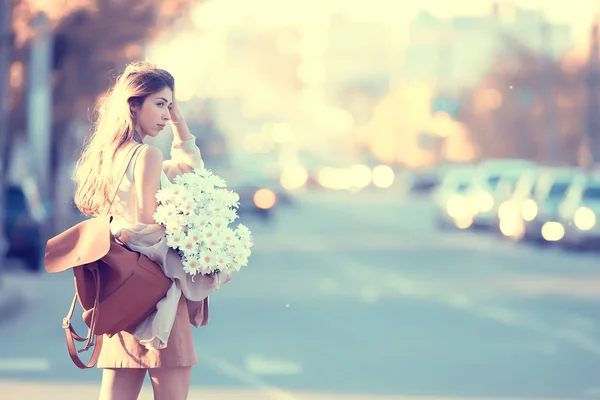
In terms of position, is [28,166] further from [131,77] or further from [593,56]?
[131,77]

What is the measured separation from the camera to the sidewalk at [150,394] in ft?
34.4

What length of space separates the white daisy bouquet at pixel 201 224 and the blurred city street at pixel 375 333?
4675 mm

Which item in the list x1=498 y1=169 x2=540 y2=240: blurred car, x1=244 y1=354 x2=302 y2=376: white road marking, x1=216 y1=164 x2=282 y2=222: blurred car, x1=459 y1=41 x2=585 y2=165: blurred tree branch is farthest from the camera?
x1=459 y1=41 x2=585 y2=165: blurred tree branch

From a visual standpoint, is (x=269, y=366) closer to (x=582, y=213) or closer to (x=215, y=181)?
(x=215, y=181)

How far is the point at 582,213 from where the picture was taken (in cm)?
3056

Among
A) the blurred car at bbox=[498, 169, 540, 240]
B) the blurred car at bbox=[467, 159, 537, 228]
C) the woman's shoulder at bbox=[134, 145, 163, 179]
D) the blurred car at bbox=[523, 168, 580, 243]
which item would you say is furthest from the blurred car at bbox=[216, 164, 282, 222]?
the woman's shoulder at bbox=[134, 145, 163, 179]

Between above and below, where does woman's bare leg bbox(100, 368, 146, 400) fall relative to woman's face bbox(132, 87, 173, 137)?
below

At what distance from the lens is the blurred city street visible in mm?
11180

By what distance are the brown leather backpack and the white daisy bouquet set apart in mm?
149

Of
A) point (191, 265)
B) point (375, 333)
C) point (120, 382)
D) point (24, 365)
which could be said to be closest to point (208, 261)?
point (191, 265)

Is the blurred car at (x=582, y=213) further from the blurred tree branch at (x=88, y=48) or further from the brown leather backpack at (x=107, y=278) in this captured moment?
the brown leather backpack at (x=107, y=278)

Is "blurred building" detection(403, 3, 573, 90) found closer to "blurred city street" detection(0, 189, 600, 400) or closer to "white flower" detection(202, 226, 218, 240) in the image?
"blurred city street" detection(0, 189, 600, 400)

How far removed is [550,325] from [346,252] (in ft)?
52.4

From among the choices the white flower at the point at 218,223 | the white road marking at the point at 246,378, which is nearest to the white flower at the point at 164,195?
the white flower at the point at 218,223
